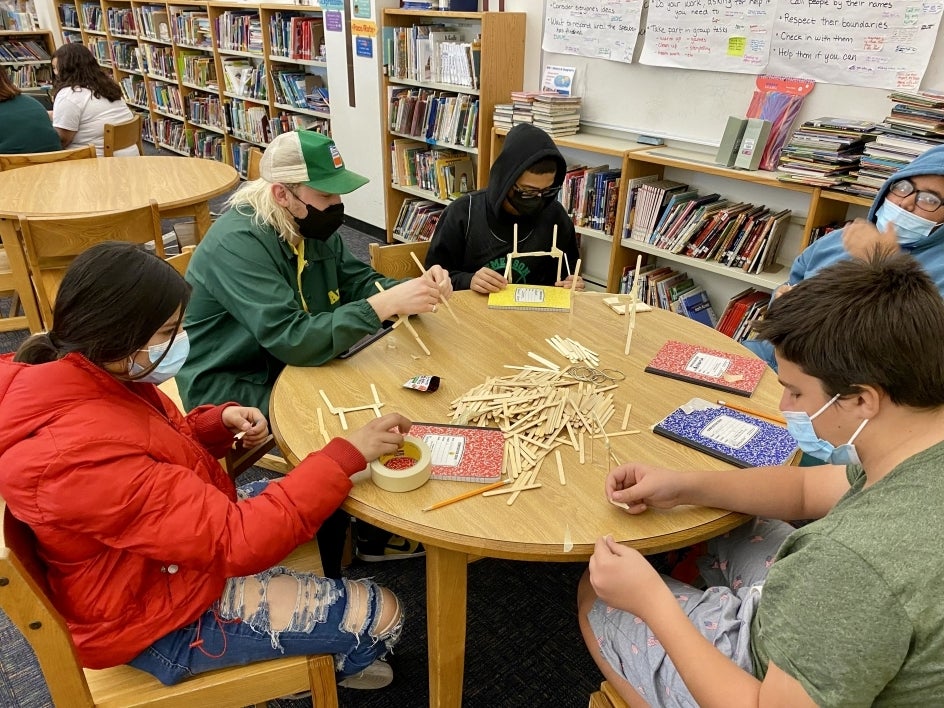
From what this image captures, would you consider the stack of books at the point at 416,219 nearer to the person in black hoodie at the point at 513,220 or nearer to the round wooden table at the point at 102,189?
the round wooden table at the point at 102,189

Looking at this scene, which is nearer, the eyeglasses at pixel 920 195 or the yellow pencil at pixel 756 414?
the yellow pencil at pixel 756 414

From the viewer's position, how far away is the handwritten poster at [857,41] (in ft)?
8.54

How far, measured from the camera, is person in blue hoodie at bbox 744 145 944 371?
77.4 inches

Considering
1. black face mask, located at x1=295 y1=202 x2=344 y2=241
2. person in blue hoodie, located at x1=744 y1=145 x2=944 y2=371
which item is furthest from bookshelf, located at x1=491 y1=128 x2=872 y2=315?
black face mask, located at x1=295 y1=202 x2=344 y2=241

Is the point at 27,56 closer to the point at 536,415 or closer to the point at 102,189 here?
the point at 102,189

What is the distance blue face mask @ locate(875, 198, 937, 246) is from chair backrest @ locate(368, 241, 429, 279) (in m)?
1.67

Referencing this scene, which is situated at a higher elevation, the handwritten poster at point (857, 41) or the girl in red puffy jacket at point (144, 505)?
the handwritten poster at point (857, 41)

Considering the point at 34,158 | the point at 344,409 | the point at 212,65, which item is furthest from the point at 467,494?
the point at 212,65

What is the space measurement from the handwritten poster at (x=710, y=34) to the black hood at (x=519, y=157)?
51.1 inches

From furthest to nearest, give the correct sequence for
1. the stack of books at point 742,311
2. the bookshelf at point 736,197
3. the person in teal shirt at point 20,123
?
the person in teal shirt at point 20,123 → the stack of books at point 742,311 → the bookshelf at point 736,197

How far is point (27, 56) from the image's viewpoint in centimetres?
929

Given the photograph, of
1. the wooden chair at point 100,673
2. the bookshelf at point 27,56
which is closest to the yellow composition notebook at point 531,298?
the wooden chair at point 100,673

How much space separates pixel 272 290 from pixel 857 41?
8.85 ft

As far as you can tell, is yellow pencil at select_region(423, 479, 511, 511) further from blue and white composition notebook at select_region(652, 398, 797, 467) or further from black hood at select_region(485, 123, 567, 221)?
black hood at select_region(485, 123, 567, 221)
